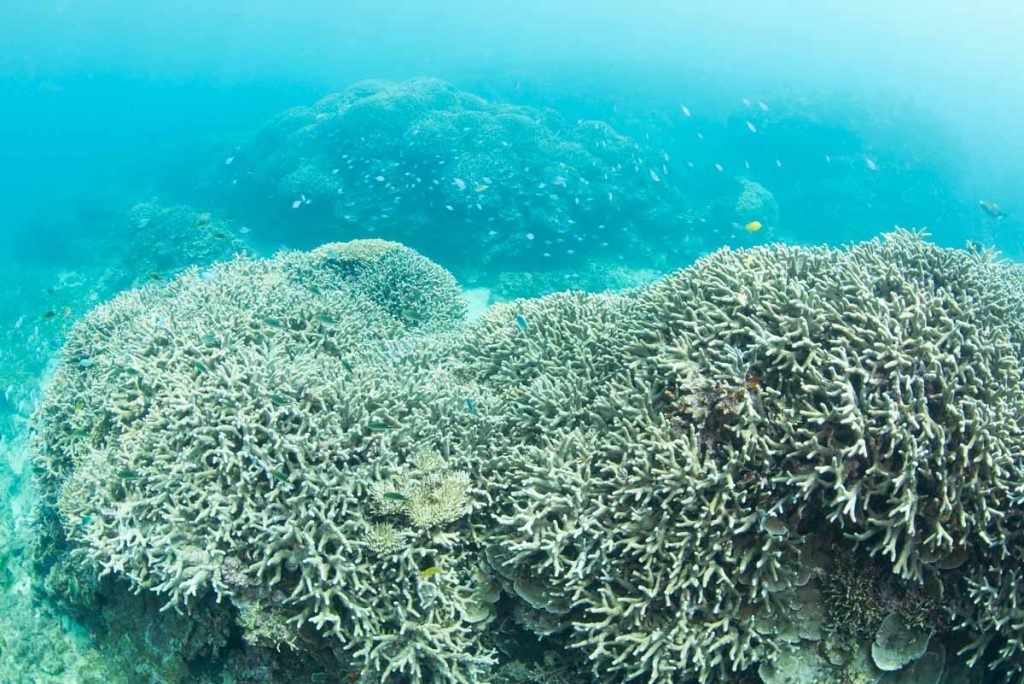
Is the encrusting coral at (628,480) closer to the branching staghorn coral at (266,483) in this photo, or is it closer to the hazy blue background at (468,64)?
the branching staghorn coral at (266,483)

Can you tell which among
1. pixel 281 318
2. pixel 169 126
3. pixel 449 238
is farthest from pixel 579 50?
pixel 281 318

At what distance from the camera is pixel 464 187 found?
18.2 meters

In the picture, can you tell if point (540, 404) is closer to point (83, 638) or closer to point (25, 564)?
point (83, 638)

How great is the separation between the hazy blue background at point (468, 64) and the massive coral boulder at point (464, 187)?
51.2 feet

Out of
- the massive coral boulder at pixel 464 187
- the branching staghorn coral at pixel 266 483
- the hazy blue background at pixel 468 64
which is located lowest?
the hazy blue background at pixel 468 64

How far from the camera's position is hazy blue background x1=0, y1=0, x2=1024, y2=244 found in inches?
1570

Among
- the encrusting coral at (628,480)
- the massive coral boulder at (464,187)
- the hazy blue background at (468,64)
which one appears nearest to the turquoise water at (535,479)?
the encrusting coral at (628,480)

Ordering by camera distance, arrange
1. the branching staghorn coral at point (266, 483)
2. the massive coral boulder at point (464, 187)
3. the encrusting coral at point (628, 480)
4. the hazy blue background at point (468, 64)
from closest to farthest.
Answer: the encrusting coral at point (628, 480) → the branching staghorn coral at point (266, 483) → the massive coral boulder at point (464, 187) → the hazy blue background at point (468, 64)

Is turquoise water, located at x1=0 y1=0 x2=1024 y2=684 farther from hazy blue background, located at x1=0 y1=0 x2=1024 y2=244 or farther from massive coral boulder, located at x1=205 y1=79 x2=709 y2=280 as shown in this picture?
hazy blue background, located at x1=0 y1=0 x2=1024 y2=244

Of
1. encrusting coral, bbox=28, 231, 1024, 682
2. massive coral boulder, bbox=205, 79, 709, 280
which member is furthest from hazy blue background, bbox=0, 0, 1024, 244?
encrusting coral, bbox=28, 231, 1024, 682

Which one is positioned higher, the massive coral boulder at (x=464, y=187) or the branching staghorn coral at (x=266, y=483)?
the branching staghorn coral at (x=266, y=483)

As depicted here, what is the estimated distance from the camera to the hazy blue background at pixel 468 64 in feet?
131

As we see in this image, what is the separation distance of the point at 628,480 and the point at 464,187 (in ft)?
52.9

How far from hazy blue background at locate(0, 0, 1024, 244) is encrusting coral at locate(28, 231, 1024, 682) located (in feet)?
113
